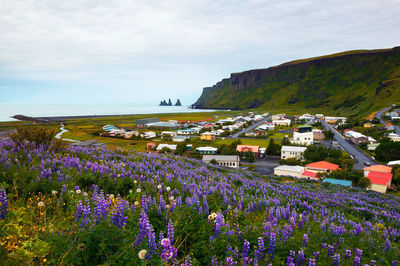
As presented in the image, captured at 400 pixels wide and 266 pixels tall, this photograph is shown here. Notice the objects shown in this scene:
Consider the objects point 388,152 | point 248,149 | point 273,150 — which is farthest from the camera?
point 273,150

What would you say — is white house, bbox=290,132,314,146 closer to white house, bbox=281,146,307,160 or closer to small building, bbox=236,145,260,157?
white house, bbox=281,146,307,160

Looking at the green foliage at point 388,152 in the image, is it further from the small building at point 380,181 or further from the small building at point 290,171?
the small building at point 290,171

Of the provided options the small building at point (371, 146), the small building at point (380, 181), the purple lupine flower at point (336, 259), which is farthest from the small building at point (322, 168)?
the purple lupine flower at point (336, 259)

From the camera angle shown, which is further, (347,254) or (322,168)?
(322,168)

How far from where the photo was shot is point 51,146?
10.5 meters

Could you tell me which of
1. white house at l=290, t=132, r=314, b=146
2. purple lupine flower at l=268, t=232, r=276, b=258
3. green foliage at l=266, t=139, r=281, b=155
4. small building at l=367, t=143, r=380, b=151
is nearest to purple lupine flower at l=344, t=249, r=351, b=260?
purple lupine flower at l=268, t=232, r=276, b=258

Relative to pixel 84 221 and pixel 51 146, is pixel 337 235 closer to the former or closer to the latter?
pixel 84 221

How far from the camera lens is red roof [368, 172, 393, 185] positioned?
37.9 metres

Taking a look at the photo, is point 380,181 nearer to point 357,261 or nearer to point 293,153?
point 293,153

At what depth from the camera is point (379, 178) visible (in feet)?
127

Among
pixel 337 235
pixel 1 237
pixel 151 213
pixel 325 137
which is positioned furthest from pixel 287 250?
pixel 325 137

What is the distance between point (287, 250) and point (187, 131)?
11200 cm

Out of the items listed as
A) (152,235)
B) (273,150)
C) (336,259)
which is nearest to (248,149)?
(273,150)

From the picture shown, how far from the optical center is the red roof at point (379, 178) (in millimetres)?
37938
